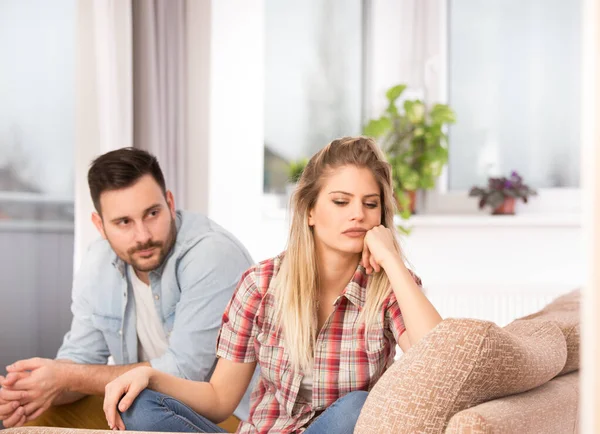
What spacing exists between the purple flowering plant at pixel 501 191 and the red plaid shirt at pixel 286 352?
2.71 meters

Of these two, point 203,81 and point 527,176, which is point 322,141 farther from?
point 527,176

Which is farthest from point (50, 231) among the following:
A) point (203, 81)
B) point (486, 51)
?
point (486, 51)

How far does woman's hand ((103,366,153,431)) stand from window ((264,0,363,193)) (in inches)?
118

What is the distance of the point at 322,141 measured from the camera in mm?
4824

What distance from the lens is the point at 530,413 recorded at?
3.82ft

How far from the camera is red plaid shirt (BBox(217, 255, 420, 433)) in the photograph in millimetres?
1828

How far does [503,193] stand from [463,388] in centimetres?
357

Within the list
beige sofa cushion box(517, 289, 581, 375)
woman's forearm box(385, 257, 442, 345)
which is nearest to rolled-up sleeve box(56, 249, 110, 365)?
woman's forearm box(385, 257, 442, 345)

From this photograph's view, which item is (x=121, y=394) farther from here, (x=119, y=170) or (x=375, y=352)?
(x=119, y=170)

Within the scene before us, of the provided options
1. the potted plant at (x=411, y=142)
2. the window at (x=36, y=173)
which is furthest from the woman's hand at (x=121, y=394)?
the potted plant at (x=411, y=142)

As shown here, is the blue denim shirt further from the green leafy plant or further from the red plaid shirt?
the green leafy plant

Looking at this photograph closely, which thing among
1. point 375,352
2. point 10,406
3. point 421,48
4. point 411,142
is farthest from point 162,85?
point 375,352

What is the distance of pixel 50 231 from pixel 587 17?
3012mm

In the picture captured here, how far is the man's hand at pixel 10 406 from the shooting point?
2.09 metres
